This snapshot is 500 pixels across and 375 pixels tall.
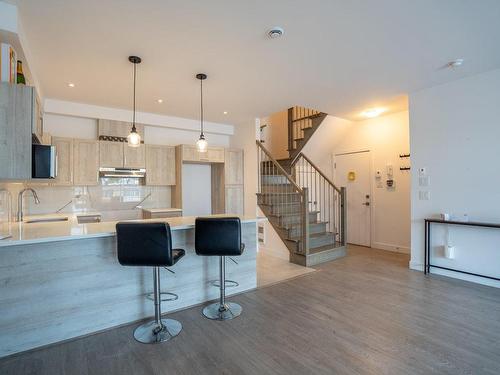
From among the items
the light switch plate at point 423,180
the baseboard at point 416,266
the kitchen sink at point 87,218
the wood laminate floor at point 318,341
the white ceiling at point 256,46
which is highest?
the white ceiling at point 256,46

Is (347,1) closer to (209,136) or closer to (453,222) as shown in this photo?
(453,222)

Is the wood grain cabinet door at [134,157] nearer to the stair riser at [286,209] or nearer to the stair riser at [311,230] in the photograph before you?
the stair riser at [286,209]

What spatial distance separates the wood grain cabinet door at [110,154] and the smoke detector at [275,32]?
3565 mm

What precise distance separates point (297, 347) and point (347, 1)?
9.59ft

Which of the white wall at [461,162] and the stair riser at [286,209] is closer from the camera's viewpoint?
the white wall at [461,162]

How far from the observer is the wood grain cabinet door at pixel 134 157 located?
5000mm

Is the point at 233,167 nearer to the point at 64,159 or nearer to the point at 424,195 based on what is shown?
the point at 64,159

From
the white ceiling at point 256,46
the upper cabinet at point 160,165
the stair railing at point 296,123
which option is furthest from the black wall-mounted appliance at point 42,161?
the stair railing at point 296,123

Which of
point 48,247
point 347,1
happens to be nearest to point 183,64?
point 347,1

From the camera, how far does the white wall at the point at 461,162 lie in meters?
3.56

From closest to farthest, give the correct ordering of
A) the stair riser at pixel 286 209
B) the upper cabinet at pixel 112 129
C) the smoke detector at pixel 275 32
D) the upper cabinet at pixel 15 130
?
the upper cabinet at pixel 15 130 → the smoke detector at pixel 275 32 → the upper cabinet at pixel 112 129 → the stair riser at pixel 286 209

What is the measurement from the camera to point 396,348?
87.4 inches

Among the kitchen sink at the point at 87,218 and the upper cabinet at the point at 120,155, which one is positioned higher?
the upper cabinet at the point at 120,155

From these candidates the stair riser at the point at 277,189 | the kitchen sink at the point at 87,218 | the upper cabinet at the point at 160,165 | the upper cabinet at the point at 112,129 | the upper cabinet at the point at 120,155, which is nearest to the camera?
the kitchen sink at the point at 87,218
